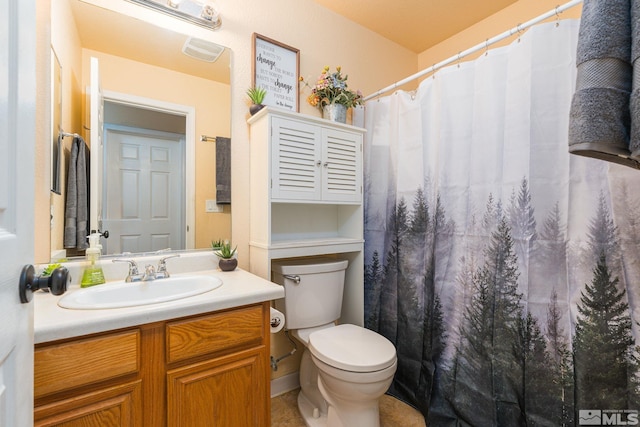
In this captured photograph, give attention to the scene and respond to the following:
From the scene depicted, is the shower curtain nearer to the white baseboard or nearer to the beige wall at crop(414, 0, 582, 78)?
the white baseboard

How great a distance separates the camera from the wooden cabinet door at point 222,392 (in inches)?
38.6

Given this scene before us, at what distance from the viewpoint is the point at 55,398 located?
Answer: 810mm

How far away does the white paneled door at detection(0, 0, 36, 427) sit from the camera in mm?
479

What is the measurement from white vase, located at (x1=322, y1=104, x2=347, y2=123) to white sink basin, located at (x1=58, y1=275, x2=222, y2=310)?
44.7 inches

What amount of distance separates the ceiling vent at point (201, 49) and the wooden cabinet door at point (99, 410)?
148 cm

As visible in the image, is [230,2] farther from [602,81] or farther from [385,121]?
[602,81]

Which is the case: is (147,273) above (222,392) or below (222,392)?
above

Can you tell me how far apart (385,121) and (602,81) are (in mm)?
1335

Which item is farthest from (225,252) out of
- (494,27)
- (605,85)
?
(494,27)

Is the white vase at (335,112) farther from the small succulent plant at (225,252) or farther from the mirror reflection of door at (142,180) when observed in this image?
the small succulent plant at (225,252)

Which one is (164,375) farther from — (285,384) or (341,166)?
(341,166)

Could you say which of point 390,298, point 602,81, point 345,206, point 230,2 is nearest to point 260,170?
point 345,206

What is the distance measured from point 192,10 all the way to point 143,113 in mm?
574

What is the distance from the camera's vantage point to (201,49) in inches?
60.7
